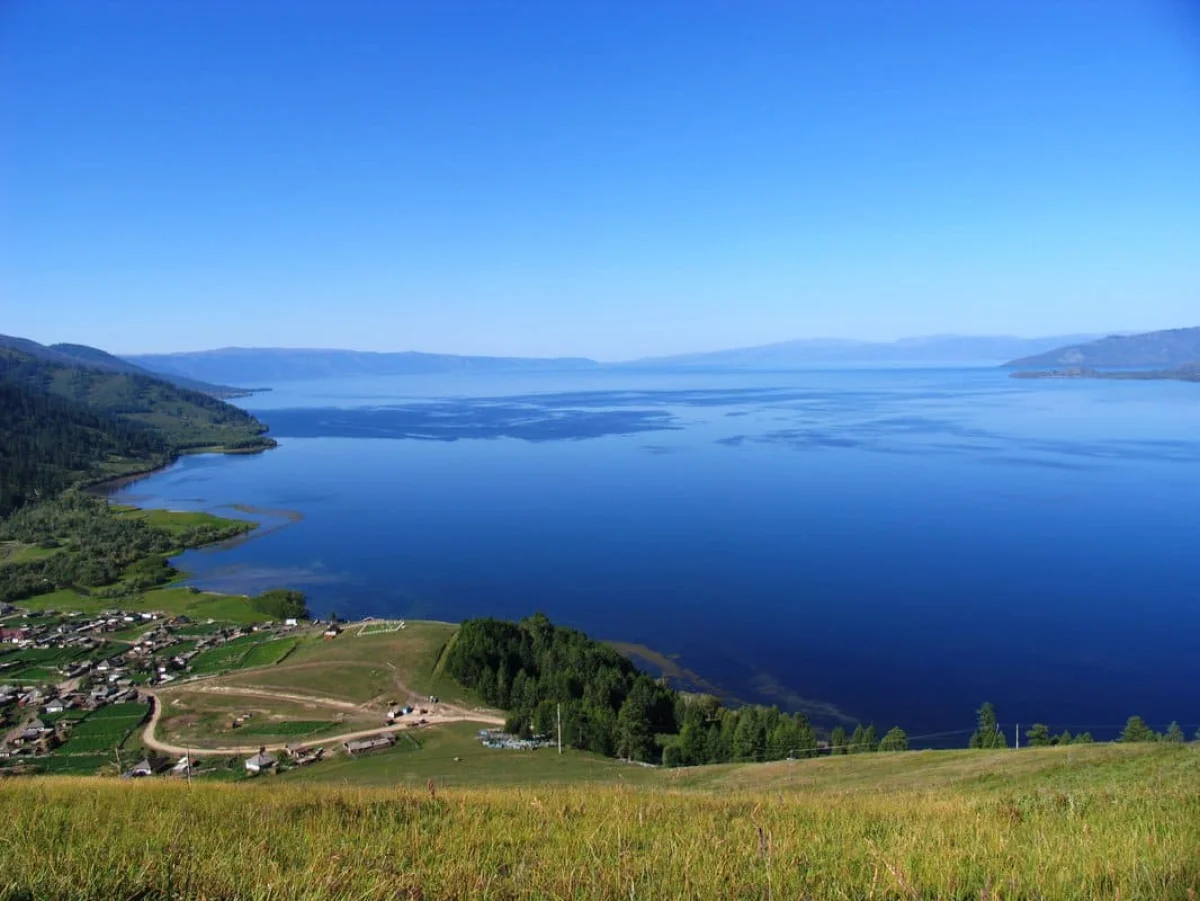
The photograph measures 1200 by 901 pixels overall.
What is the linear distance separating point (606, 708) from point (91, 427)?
101614 millimetres

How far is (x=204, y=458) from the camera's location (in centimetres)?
9400

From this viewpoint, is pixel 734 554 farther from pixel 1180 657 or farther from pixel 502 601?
pixel 1180 657

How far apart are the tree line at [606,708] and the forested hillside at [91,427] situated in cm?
5987

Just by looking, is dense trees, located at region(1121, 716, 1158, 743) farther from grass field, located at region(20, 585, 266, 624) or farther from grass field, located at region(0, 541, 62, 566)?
grass field, located at region(0, 541, 62, 566)

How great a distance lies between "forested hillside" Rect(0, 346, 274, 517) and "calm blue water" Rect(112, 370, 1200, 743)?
9166mm

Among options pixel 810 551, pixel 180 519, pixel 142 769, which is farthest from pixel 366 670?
pixel 180 519

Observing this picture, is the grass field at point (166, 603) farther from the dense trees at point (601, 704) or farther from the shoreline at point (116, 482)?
the shoreline at point (116, 482)

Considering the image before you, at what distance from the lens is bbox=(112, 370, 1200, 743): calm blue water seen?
27219mm

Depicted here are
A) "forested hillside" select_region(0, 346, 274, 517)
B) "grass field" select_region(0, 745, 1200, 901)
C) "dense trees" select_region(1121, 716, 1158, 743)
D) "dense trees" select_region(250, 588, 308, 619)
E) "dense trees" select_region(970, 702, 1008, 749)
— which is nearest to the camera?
"grass field" select_region(0, 745, 1200, 901)

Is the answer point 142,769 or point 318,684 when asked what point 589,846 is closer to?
point 142,769

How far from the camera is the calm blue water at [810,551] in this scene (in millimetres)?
27219

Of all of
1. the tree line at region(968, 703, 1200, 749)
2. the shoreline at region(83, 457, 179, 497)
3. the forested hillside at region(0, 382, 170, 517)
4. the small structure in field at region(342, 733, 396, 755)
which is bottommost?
the small structure in field at region(342, 733, 396, 755)

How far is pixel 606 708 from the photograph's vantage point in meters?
22.4

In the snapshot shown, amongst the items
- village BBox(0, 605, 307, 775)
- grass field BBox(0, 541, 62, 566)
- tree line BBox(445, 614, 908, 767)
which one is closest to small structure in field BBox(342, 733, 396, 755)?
tree line BBox(445, 614, 908, 767)
